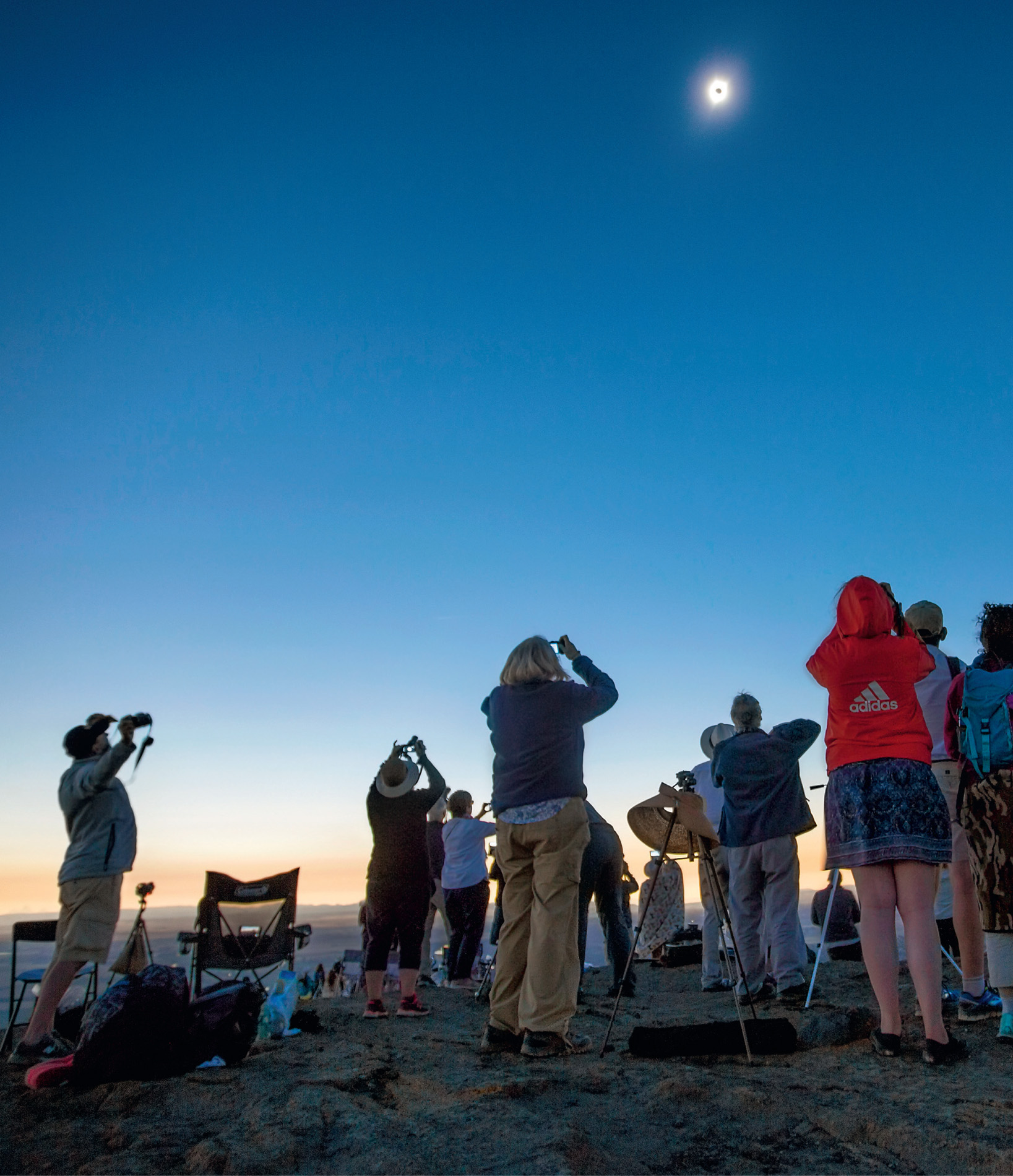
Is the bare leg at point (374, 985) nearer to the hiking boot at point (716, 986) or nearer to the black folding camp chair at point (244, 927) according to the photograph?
the black folding camp chair at point (244, 927)

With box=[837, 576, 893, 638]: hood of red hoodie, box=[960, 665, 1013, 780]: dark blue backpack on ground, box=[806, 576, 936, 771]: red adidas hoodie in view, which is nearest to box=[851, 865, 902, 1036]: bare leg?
box=[806, 576, 936, 771]: red adidas hoodie

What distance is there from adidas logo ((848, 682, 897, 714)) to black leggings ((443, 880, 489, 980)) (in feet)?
15.6

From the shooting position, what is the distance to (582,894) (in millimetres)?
5816

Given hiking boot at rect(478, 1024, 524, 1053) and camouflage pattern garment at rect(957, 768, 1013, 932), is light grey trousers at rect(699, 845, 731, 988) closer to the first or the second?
camouflage pattern garment at rect(957, 768, 1013, 932)

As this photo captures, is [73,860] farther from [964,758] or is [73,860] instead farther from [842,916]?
[842,916]

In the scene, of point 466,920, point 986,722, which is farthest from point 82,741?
point 986,722

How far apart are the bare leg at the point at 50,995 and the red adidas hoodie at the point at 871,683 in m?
3.86

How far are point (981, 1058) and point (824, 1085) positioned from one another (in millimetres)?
858

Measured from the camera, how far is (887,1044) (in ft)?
10.7

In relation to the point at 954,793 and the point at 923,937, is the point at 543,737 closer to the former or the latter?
the point at 923,937

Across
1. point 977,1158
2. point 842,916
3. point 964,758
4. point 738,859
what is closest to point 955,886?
point 964,758

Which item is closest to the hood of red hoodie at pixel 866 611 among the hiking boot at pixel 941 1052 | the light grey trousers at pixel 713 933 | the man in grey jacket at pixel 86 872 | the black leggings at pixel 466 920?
the hiking boot at pixel 941 1052

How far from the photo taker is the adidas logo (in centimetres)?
353

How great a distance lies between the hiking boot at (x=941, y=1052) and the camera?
3090 millimetres
